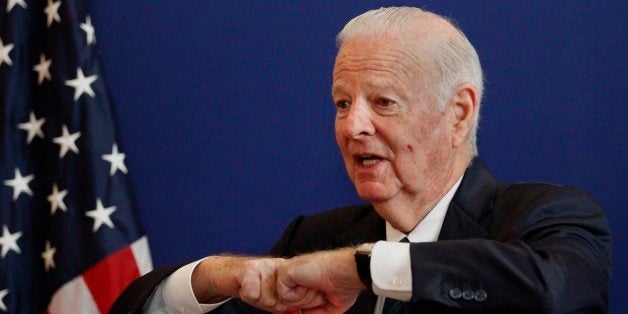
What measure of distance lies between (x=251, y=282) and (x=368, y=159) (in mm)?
481

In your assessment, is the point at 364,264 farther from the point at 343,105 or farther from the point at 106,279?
the point at 106,279

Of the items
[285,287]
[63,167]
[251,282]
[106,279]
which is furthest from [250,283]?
[63,167]

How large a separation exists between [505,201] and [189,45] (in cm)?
166

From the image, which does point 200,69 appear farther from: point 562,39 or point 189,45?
point 562,39

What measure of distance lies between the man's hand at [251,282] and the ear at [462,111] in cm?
65

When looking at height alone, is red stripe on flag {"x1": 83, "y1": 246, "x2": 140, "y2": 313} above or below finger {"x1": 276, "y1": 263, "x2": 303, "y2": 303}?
below

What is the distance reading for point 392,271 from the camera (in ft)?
6.68

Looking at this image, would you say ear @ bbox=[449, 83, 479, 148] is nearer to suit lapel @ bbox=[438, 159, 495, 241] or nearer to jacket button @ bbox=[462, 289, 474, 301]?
suit lapel @ bbox=[438, 159, 495, 241]

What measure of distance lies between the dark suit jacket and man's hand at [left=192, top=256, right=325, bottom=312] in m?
0.20

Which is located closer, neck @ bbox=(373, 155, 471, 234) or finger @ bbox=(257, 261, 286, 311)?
finger @ bbox=(257, 261, 286, 311)

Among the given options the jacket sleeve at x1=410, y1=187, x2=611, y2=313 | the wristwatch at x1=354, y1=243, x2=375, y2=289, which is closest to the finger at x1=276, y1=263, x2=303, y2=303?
the wristwatch at x1=354, y1=243, x2=375, y2=289

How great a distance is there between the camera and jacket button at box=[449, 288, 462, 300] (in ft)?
6.44

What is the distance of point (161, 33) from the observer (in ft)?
12.6

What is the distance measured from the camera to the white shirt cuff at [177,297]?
8.54 ft
